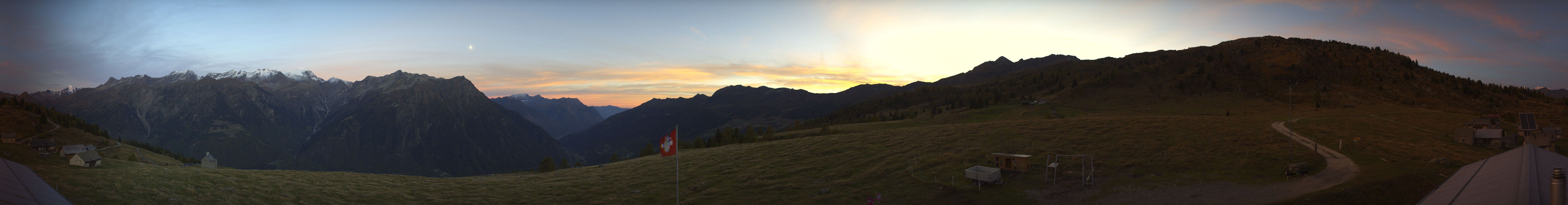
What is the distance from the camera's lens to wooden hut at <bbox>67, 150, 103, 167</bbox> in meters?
60.2

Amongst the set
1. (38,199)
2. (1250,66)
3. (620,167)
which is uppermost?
(1250,66)

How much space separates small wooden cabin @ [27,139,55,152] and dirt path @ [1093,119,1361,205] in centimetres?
13214

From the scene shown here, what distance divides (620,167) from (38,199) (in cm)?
5567

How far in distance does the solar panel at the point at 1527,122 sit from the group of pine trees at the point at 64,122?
215969mm

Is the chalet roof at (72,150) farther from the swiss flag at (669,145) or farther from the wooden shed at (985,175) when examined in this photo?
the wooden shed at (985,175)

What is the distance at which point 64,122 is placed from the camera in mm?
144500

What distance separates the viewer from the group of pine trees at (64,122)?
127 metres

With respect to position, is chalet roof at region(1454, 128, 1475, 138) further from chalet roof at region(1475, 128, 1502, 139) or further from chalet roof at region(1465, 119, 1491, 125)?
chalet roof at region(1465, 119, 1491, 125)

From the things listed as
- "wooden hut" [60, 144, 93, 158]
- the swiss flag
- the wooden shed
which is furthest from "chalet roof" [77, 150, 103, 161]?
the wooden shed

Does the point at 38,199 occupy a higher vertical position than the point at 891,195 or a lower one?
higher

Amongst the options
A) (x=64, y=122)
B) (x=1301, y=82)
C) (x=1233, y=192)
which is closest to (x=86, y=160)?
(x=1233, y=192)

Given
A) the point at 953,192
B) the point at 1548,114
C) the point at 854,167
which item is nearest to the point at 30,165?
the point at 854,167

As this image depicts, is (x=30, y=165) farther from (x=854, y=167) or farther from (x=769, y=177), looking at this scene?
(x=854, y=167)

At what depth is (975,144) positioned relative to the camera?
6391 centimetres
